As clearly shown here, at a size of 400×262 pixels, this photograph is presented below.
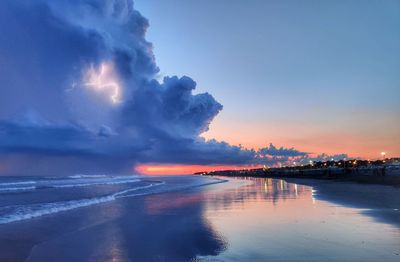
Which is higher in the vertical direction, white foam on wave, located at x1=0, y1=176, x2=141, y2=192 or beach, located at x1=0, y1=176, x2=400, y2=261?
white foam on wave, located at x1=0, y1=176, x2=141, y2=192

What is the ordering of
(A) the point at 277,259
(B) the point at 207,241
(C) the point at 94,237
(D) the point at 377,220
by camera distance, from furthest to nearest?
(D) the point at 377,220 < (C) the point at 94,237 < (B) the point at 207,241 < (A) the point at 277,259

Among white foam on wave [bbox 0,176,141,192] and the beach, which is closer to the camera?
the beach

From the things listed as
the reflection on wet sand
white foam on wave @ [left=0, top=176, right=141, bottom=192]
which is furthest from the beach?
white foam on wave @ [left=0, top=176, right=141, bottom=192]

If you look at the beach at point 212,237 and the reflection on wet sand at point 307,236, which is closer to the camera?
the reflection on wet sand at point 307,236

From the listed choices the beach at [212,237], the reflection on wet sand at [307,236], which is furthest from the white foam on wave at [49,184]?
the reflection on wet sand at [307,236]

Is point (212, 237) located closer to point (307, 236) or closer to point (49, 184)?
point (307, 236)

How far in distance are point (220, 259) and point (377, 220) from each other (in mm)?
10179

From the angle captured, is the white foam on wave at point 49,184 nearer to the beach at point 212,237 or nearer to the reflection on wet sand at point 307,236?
the beach at point 212,237

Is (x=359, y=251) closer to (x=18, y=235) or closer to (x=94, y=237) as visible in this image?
(x=94, y=237)

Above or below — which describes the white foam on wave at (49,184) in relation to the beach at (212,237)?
above

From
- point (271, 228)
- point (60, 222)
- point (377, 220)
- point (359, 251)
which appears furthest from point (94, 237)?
point (377, 220)

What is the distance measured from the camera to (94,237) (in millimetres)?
15484

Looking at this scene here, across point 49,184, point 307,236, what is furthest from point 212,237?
point 49,184

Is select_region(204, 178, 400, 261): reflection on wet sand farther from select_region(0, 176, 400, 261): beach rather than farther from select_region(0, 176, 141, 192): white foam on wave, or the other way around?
select_region(0, 176, 141, 192): white foam on wave
